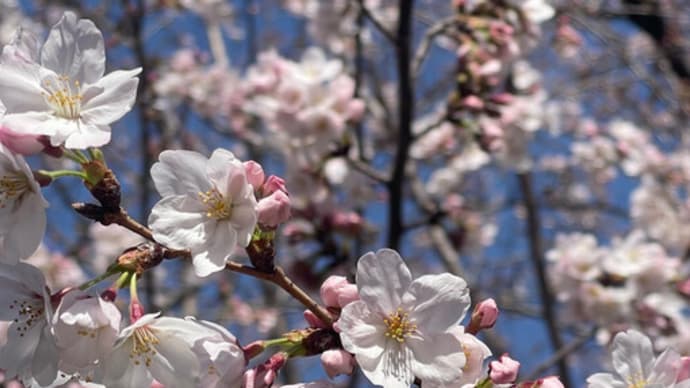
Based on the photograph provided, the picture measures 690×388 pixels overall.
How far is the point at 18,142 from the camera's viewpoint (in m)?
1.28

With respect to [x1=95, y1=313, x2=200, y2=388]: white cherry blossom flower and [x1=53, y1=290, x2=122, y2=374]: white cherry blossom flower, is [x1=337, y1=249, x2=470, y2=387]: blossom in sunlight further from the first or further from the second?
[x1=53, y1=290, x2=122, y2=374]: white cherry blossom flower

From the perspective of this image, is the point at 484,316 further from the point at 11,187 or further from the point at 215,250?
the point at 11,187

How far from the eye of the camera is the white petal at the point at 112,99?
1.37m

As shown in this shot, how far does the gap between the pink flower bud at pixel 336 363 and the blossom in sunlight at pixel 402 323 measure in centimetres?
3

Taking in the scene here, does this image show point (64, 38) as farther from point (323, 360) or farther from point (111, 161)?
point (111, 161)

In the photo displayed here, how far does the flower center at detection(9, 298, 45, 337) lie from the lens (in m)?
1.34

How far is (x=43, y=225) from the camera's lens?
4.37 feet

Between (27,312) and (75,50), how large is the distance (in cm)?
49

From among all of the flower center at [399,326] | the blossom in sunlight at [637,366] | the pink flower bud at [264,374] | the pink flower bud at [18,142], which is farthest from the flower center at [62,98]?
the blossom in sunlight at [637,366]

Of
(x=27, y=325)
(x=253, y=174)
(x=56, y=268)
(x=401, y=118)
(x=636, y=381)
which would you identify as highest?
(x=253, y=174)

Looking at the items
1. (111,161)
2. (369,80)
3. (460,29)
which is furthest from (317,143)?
(111,161)

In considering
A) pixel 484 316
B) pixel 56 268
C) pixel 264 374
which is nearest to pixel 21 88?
pixel 264 374

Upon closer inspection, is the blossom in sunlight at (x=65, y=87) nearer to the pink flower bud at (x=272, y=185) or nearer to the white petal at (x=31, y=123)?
the white petal at (x=31, y=123)

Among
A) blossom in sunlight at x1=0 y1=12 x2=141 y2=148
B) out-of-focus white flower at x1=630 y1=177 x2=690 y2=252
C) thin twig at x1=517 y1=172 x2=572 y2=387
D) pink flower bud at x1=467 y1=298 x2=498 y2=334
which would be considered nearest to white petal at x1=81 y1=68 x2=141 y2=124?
blossom in sunlight at x1=0 y1=12 x2=141 y2=148
